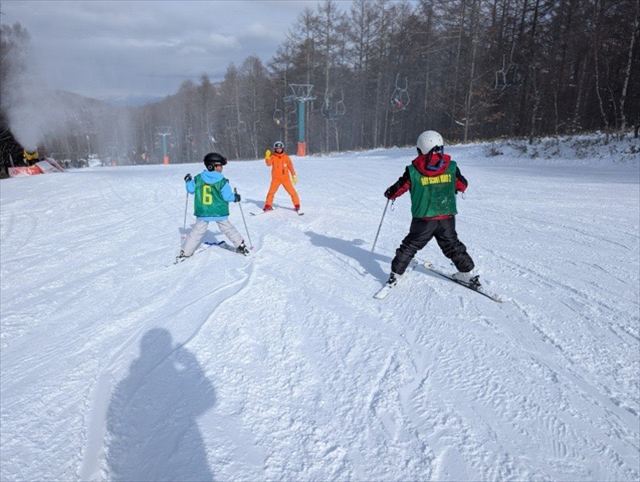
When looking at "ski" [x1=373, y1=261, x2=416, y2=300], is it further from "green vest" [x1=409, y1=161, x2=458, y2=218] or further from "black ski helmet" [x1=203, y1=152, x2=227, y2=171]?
"black ski helmet" [x1=203, y1=152, x2=227, y2=171]

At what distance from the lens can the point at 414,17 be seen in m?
35.2

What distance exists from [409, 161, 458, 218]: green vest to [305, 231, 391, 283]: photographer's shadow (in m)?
1.09

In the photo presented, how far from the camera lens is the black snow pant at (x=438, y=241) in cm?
398

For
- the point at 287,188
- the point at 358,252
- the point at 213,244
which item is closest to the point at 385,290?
the point at 358,252

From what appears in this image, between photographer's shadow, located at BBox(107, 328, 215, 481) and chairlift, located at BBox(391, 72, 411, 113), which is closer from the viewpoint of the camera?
photographer's shadow, located at BBox(107, 328, 215, 481)

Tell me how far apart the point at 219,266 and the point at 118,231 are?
3.46 m

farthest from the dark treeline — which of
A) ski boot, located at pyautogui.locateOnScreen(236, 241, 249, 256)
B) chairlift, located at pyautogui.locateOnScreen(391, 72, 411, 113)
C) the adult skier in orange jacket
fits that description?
ski boot, located at pyautogui.locateOnScreen(236, 241, 249, 256)

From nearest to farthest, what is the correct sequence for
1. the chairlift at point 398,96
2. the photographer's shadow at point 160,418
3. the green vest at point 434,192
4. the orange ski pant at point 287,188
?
1. the photographer's shadow at point 160,418
2. the green vest at point 434,192
3. the orange ski pant at point 287,188
4. the chairlift at point 398,96

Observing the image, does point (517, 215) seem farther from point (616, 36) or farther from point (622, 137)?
point (616, 36)

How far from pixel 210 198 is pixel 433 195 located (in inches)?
127

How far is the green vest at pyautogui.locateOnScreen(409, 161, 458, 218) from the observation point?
389 centimetres

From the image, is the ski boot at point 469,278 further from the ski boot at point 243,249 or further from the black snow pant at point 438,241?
the ski boot at point 243,249

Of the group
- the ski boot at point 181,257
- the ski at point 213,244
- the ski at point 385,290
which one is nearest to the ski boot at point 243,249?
the ski at point 213,244

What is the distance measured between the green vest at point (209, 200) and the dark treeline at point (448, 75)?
17373 millimetres
